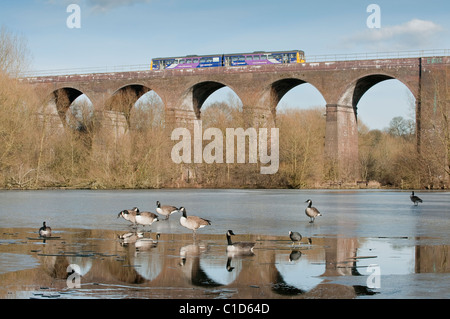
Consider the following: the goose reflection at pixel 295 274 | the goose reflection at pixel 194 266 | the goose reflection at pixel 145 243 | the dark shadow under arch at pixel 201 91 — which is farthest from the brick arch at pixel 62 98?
the goose reflection at pixel 295 274

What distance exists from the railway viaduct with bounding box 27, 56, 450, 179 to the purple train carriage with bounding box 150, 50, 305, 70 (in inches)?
72.2

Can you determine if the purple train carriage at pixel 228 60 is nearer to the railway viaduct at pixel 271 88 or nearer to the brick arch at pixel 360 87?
the railway viaduct at pixel 271 88

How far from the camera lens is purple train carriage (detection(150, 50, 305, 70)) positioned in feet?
155

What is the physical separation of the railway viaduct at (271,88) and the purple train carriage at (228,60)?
1.83 metres

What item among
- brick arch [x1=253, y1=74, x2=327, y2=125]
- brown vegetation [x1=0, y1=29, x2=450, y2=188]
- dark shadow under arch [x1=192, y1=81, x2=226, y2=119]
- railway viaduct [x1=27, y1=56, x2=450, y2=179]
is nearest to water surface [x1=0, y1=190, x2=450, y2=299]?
brown vegetation [x1=0, y1=29, x2=450, y2=188]

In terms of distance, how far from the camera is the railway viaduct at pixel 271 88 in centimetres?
4078

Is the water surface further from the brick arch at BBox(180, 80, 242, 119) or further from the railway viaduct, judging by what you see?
the brick arch at BBox(180, 80, 242, 119)

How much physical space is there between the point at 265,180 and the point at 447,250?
1260 inches

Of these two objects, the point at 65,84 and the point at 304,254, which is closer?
the point at 304,254

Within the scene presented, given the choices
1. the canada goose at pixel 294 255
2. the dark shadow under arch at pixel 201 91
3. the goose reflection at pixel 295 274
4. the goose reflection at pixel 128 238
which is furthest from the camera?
the dark shadow under arch at pixel 201 91

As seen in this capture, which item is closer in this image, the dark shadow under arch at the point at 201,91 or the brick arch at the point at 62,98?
the dark shadow under arch at the point at 201,91

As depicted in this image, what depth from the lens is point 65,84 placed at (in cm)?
5228
